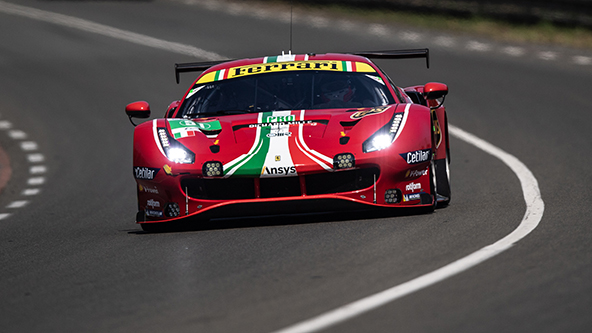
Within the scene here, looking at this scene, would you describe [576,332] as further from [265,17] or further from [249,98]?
[265,17]

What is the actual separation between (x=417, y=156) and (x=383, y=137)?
0.30m

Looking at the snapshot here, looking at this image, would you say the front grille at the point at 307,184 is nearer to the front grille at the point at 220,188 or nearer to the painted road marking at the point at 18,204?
the front grille at the point at 220,188

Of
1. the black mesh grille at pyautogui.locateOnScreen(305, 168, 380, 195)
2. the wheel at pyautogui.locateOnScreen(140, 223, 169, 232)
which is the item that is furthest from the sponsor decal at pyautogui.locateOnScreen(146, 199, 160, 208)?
the black mesh grille at pyautogui.locateOnScreen(305, 168, 380, 195)

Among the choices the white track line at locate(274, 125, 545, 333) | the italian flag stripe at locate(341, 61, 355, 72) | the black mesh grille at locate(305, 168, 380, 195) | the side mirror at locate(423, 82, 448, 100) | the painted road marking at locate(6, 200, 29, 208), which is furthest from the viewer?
the painted road marking at locate(6, 200, 29, 208)

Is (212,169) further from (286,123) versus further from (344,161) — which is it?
(344,161)

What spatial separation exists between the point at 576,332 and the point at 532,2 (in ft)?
60.0

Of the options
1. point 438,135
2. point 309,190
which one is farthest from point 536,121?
point 309,190

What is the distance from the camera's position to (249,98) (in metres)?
7.96

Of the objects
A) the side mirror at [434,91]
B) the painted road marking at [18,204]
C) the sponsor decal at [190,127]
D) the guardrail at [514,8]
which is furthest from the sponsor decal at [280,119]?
the guardrail at [514,8]

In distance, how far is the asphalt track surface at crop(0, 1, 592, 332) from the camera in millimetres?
4398

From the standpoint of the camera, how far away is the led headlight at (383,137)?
6727 mm

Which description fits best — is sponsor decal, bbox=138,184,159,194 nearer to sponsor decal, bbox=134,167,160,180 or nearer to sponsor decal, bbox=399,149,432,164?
sponsor decal, bbox=134,167,160,180

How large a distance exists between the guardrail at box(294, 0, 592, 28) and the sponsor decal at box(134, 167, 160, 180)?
49.3 ft

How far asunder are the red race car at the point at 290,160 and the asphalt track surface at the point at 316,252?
21cm
